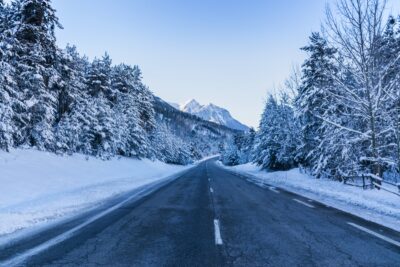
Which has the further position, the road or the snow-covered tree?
the snow-covered tree

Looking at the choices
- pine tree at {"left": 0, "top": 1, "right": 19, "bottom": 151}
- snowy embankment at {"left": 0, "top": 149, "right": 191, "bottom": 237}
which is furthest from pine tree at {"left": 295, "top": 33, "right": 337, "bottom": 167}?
pine tree at {"left": 0, "top": 1, "right": 19, "bottom": 151}

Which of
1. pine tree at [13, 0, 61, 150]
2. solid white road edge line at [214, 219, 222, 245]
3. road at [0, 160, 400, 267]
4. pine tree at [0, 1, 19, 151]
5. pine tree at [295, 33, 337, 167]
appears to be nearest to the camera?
road at [0, 160, 400, 267]

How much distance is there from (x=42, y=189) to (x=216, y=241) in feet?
40.4

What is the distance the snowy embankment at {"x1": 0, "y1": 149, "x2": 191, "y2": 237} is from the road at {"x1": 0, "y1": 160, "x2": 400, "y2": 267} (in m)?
1.57

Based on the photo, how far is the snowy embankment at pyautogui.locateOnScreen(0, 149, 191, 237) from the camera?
9.22 metres

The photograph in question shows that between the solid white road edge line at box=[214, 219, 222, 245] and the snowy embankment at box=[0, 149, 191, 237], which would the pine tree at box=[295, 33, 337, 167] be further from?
the solid white road edge line at box=[214, 219, 222, 245]

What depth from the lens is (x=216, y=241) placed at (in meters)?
6.49

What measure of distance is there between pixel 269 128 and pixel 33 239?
38.4 m

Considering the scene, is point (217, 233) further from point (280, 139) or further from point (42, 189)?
point (280, 139)

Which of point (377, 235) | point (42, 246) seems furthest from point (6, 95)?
point (377, 235)

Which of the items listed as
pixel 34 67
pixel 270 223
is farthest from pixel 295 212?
pixel 34 67

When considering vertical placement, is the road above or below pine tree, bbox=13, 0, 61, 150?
below

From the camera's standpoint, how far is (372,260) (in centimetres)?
535

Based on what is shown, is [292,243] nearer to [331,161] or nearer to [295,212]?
[295,212]
